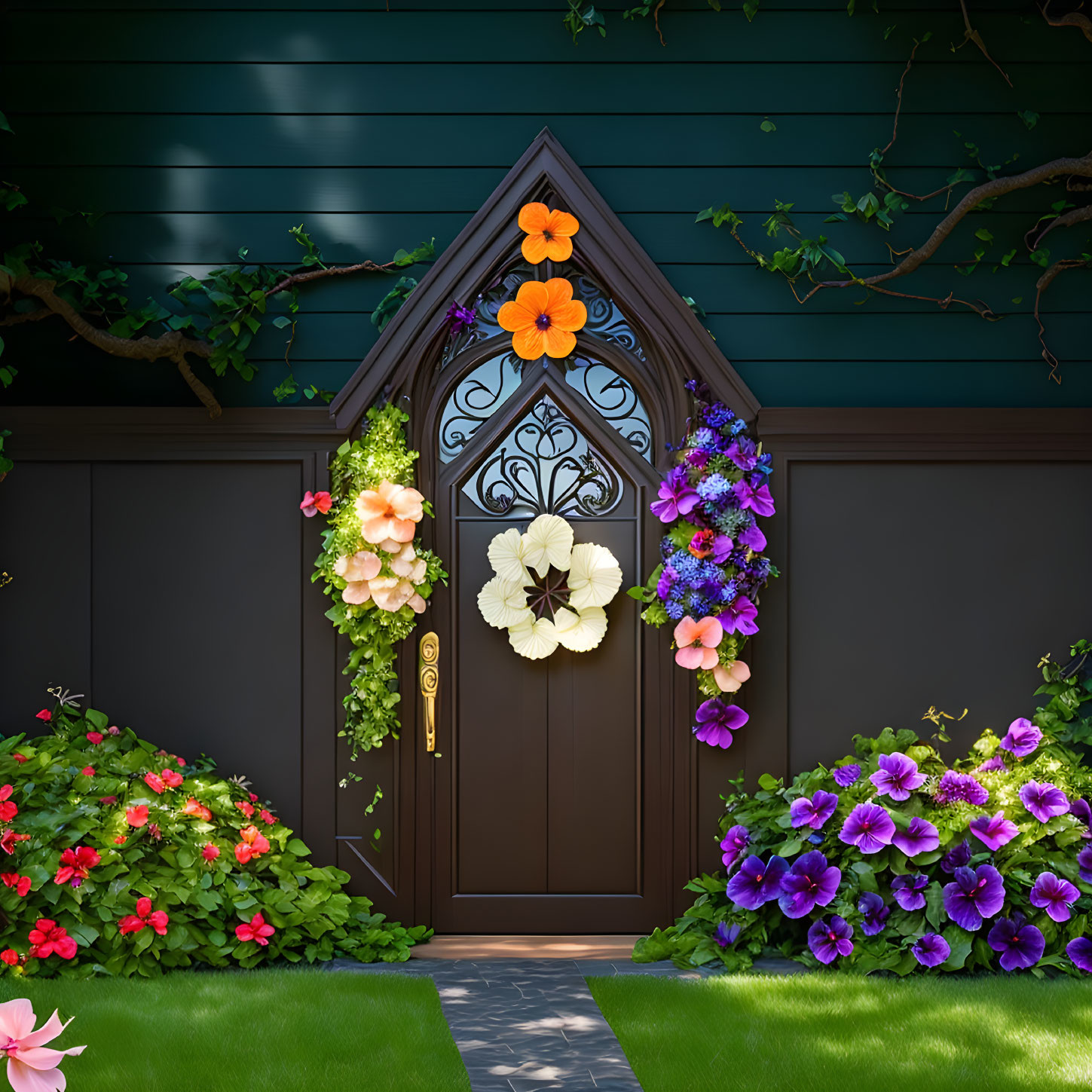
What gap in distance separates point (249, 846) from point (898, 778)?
2331 millimetres

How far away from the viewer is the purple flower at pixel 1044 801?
3.45 m

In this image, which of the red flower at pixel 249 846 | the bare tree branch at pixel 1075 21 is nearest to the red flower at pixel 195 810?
the red flower at pixel 249 846

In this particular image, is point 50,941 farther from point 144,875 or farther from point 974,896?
point 974,896

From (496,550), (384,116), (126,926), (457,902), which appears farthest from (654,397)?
(126,926)

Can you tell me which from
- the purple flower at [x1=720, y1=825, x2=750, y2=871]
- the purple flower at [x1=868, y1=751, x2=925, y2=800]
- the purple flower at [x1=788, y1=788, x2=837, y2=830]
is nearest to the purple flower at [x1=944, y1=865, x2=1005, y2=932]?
the purple flower at [x1=868, y1=751, x2=925, y2=800]

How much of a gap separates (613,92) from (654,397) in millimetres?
1282

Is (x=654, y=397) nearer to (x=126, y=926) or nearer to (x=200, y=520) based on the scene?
(x=200, y=520)

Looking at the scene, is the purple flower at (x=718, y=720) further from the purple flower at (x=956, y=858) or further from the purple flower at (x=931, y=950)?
the purple flower at (x=931, y=950)

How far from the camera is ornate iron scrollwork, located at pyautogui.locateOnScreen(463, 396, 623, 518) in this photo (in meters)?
3.97

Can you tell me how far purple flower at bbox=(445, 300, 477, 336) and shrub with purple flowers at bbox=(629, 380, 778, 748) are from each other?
36.5 inches

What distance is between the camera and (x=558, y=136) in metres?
4.03

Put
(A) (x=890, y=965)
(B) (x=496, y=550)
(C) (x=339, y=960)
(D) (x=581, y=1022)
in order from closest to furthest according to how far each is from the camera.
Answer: (D) (x=581, y=1022)
(A) (x=890, y=965)
(C) (x=339, y=960)
(B) (x=496, y=550)

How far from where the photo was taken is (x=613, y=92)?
4.04m

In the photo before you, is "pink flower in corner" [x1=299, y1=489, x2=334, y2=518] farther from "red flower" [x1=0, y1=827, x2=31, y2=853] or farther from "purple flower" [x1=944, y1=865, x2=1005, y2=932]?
"purple flower" [x1=944, y1=865, x2=1005, y2=932]
